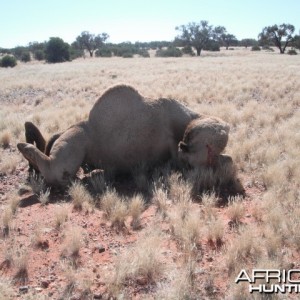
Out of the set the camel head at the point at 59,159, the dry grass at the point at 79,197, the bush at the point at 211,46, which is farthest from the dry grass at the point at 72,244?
the bush at the point at 211,46

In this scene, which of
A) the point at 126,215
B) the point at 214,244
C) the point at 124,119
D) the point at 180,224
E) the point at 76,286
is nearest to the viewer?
the point at 76,286

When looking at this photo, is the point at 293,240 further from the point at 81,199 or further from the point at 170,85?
the point at 170,85

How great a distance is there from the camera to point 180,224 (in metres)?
5.35

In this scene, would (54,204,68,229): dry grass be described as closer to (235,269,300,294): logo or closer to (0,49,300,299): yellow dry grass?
(0,49,300,299): yellow dry grass

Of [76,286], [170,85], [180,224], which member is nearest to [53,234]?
[76,286]

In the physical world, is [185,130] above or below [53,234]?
above

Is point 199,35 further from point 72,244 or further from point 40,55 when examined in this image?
point 72,244

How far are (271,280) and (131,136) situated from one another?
12.8ft

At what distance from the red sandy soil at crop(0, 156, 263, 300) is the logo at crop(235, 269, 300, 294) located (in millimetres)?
252

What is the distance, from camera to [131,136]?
724cm

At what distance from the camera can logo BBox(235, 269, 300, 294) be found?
3973 millimetres

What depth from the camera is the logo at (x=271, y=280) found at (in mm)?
3973

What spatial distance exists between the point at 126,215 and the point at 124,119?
2.12m

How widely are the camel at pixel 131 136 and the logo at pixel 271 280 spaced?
3.24 metres
